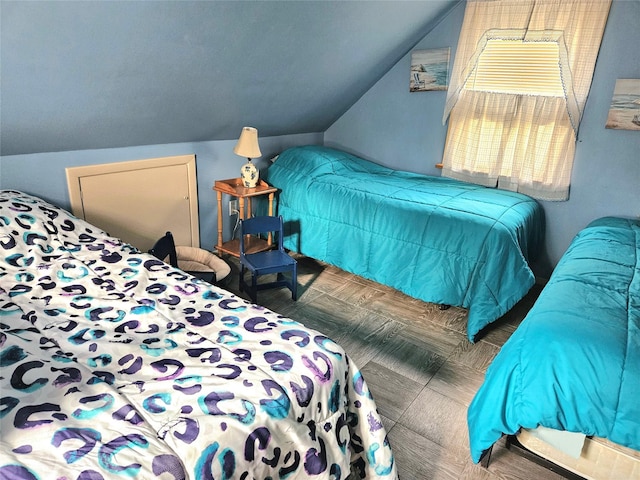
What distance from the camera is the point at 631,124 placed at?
2654mm

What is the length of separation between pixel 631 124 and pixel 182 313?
287cm

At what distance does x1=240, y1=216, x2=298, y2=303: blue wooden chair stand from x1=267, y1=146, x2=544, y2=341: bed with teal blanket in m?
0.38

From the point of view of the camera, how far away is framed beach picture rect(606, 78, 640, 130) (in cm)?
261

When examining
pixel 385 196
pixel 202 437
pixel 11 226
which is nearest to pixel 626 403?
pixel 202 437

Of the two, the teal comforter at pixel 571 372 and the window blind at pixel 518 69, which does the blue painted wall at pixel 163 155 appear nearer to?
the window blind at pixel 518 69

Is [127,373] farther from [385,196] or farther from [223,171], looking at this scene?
[223,171]

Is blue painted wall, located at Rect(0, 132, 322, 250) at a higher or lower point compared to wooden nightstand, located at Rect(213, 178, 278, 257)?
higher

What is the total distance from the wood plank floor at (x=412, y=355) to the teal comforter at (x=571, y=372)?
20cm

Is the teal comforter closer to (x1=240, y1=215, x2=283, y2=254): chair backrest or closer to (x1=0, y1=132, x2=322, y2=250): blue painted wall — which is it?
(x1=240, y1=215, x2=283, y2=254): chair backrest

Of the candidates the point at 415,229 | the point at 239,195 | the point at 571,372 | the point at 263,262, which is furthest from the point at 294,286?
the point at 571,372

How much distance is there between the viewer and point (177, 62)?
2160mm

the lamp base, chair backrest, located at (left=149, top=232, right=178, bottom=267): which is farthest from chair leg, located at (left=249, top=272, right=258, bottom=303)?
the lamp base

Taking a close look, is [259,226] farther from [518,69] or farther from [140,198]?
[518,69]

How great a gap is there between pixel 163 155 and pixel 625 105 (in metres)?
3.00
